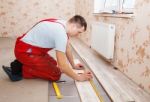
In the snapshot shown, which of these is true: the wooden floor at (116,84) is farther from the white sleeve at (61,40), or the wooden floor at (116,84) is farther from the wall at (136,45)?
the white sleeve at (61,40)

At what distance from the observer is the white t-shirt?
252 cm

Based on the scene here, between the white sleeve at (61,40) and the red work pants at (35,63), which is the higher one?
the white sleeve at (61,40)

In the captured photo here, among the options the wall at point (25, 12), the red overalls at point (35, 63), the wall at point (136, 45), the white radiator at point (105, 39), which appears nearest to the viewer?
the wall at point (136, 45)

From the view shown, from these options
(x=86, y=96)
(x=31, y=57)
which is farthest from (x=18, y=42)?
(x=86, y=96)

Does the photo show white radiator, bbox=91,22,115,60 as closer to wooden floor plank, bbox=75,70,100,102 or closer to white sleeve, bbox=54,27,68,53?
wooden floor plank, bbox=75,70,100,102

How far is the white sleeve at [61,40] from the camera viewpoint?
251cm

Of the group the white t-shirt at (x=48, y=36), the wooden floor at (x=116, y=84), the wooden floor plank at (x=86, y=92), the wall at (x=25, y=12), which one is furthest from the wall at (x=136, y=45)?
the wall at (x=25, y=12)

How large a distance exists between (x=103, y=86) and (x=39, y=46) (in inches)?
31.9

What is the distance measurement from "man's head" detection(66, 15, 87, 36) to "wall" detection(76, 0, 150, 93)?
0.58 metres

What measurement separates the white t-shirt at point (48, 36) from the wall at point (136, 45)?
773mm

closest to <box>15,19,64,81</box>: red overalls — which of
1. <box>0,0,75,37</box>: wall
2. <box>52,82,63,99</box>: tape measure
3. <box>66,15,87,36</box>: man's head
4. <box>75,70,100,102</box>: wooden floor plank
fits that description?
<box>52,82,63,99</box>: tape measure

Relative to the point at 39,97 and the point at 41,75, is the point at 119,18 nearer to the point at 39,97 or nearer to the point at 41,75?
the point at 41,75

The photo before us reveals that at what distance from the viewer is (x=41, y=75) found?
2869 millimetres

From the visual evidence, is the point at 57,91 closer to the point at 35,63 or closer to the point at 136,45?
the point at 35,63
